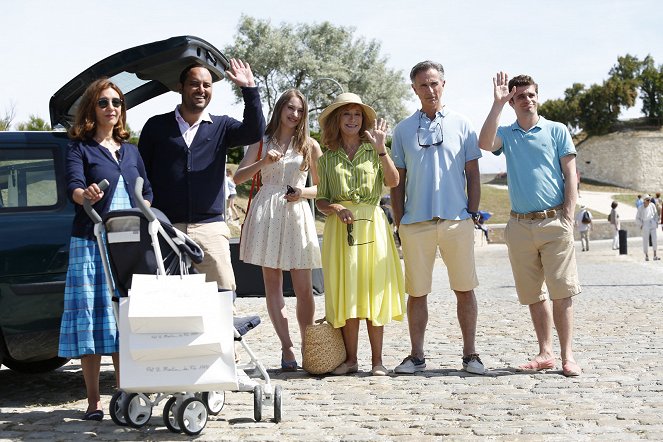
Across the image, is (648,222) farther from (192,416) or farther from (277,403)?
(192,416)

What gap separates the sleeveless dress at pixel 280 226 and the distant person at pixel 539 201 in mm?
1455

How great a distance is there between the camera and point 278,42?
5841 centimetres

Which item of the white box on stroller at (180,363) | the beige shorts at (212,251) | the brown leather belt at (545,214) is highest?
the brown leather belt at (545,214)

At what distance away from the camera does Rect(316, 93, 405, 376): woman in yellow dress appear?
706 cm

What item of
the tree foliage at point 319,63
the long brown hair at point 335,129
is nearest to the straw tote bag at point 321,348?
the long brown hair at point 335,129

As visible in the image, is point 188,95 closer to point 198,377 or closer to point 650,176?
point 198,377

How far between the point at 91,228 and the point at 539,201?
10.6 feet

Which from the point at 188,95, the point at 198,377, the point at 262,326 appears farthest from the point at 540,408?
the point at 262,326

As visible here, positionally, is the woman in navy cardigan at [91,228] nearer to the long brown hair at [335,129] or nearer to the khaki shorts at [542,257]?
the long brown hair at [335,129]

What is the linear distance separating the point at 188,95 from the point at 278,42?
5303 centimetres

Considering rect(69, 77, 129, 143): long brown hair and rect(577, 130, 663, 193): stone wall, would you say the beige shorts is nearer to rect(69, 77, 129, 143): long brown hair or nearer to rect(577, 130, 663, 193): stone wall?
rect(69, 77, 129, 143): long brown hair

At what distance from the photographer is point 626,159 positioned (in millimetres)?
93500

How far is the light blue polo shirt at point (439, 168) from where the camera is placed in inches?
278

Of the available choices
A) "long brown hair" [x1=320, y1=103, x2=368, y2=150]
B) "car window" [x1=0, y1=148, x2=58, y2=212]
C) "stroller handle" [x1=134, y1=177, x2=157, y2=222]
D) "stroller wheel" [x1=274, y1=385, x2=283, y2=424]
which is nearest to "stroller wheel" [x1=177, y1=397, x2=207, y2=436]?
"stroller wheel" [x1=274, y1=385, x2=283, y2=424]
